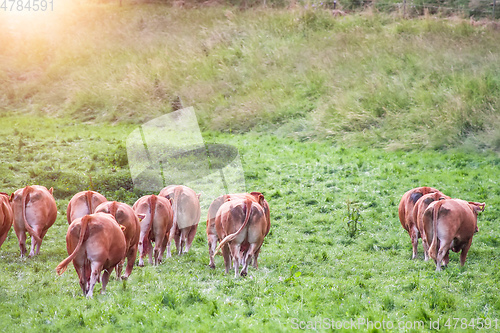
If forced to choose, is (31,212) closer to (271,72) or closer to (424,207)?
(424,207)

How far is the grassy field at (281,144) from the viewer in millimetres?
7508

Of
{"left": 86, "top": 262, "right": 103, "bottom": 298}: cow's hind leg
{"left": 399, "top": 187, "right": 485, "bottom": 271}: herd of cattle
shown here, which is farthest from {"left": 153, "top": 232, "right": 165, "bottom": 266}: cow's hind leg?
{"left": 399, "top": 187, "right": 485, "bottom": 271}: herd of cattle

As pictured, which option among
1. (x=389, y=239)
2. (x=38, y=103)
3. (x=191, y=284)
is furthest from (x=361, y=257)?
(x=38, y=103)

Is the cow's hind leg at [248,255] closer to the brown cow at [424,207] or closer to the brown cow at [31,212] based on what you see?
the brown cow at [424,207]

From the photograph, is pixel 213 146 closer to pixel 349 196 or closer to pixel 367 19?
pixel 349 196

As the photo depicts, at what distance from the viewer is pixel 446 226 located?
934 cm

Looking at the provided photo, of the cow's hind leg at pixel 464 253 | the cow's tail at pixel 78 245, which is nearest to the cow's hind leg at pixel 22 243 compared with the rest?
the cow's tail at pixel 78 245

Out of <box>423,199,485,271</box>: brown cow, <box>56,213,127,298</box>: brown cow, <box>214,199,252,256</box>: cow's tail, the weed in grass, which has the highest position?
<box>56,213,127,298</box>: brown cow

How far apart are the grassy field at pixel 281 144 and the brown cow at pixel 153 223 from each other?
0.37 meters

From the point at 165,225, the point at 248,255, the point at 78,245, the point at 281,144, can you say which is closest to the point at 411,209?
the point at 248,255

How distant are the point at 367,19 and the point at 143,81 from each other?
1287 cm

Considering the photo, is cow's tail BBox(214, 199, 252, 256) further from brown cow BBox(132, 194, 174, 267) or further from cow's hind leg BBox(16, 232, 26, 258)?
cow's hind leg BBox(16, 232, 26, 258)

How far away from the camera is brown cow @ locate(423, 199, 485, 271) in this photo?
9328 millimetres

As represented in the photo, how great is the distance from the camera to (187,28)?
34.2 meters
